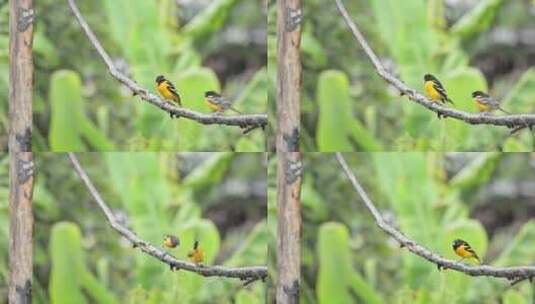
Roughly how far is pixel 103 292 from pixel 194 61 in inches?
36.4

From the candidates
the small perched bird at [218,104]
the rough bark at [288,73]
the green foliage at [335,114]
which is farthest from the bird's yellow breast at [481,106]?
the small perched bird at [218,104]

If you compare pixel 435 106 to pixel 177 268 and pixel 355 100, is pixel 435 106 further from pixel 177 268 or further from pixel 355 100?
pixel 177 268

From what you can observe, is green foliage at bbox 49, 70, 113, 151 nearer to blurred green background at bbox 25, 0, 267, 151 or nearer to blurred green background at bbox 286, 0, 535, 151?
blurred green background at bbox 25, 0, 267, 151

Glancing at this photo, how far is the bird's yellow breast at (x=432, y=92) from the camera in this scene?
4254mm

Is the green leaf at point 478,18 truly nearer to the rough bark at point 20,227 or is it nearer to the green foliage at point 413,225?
the green foliage at point 413,225

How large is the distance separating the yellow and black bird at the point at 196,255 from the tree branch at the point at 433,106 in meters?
0.93

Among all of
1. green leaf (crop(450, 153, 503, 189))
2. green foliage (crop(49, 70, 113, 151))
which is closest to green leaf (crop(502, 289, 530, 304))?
green leaf (crop(450, 153, 503, 189))

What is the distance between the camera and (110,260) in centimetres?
434

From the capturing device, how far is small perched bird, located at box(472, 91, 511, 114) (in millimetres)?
4230

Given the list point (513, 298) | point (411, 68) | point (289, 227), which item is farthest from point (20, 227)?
point (513, 298)

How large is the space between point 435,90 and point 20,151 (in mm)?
1537

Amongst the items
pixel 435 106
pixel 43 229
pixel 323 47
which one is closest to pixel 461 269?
pixel 435 106

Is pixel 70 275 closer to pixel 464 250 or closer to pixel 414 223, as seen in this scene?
pixel 414 223

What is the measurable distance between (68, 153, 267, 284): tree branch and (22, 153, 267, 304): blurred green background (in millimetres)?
19
